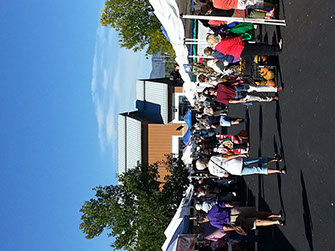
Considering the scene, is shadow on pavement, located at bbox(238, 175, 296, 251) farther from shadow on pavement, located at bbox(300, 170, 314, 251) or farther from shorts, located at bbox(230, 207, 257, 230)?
shadow on pavement, located at bbox(300, 170, 314, 251)

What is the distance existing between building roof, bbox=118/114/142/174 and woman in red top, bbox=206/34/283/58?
2762 cm

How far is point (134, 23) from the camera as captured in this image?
2748cm

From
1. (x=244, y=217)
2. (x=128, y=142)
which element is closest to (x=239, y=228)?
(x=244, y=217)

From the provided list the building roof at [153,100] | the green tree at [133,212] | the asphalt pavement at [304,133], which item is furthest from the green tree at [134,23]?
the asphalt pavement at [304,133]

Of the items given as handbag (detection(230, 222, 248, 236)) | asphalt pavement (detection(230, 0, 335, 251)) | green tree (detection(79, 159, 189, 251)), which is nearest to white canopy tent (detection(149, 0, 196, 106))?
asphalt pavement (detection(230, 0, 335, 251))

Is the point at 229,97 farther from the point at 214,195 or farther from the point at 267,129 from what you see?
the point at 214,195

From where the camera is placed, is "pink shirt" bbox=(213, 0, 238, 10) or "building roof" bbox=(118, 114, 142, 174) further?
"building roof" bbox=(118, 114, 142, 174)

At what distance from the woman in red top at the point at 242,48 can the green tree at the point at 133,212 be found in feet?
32.2

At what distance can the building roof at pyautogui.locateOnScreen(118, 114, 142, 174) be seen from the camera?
3592 centimetres

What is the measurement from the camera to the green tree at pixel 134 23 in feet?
85.8

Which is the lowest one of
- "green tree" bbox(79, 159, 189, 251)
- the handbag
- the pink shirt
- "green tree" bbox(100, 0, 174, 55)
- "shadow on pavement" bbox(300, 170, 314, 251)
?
"green tree" bbox(79, 159, 189, 251)

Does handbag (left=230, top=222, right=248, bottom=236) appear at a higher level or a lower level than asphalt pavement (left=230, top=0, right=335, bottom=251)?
lower

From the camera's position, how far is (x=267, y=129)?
Result: 966 cm

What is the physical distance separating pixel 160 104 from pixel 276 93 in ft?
94.8
